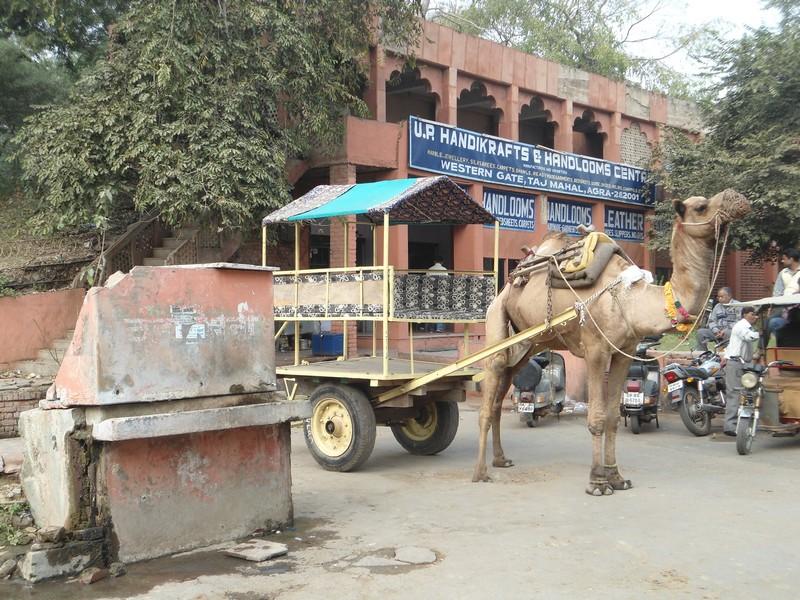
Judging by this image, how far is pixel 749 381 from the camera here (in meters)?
9.45

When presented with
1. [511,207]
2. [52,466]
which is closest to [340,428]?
[52,466]

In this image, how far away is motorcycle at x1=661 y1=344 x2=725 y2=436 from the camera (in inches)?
420

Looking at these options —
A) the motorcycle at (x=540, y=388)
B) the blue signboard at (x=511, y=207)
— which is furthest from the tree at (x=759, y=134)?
the motorcycle at (x=540, y=388)

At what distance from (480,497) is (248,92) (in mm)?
8702

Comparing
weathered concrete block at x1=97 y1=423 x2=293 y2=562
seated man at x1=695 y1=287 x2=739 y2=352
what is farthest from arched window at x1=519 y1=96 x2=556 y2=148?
weathered concrete block at x1=97 y1=423 x2=293 y2=562

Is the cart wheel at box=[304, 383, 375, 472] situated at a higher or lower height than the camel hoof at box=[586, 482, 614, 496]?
higher

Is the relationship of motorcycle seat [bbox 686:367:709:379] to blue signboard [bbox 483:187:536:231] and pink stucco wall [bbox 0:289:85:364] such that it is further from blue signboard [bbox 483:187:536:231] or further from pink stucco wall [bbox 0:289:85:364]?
pink stucco wall [bbox 0:289:85:364]

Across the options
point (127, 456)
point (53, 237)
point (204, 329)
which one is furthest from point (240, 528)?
point (53, 237)

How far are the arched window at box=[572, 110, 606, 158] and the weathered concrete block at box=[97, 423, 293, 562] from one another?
2057 cm

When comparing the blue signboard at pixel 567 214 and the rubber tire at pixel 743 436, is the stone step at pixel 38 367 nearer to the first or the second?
the rubber tire at pixel 743 436

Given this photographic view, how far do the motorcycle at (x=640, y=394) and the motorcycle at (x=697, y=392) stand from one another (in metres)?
0.22

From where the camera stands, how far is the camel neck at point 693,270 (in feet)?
23.4

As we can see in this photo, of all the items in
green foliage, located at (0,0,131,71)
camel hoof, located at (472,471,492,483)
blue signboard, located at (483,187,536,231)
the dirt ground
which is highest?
green foliage, located at (0,0,131,71)

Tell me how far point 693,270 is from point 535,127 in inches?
738
